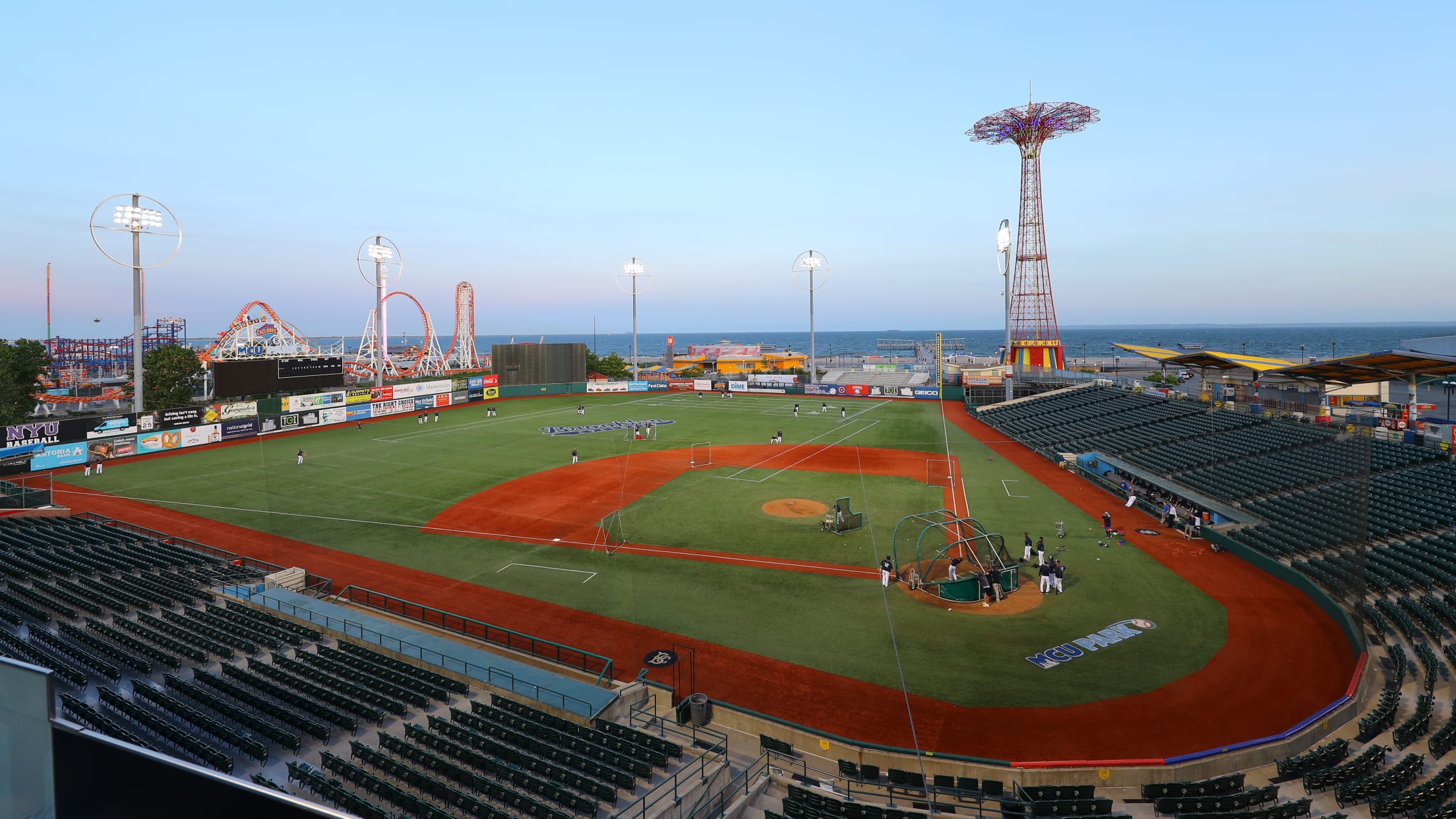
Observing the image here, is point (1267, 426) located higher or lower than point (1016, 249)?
lower

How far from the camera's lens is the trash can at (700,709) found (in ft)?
48.1

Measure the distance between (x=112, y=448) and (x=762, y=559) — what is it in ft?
142

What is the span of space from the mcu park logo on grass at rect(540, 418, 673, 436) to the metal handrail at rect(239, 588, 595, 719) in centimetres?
3237

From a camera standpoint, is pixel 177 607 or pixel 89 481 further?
pixel 89 481

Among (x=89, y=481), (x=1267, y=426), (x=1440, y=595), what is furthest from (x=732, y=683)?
(x=89, y=481)

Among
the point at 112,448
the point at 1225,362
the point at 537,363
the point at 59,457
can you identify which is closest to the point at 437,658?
the point at 1225,362

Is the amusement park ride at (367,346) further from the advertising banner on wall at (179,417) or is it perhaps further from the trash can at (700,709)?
the trash can at (700,709)

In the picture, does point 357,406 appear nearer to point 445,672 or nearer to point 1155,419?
point 445,672

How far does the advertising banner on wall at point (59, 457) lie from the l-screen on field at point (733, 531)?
201 cm

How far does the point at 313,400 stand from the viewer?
57.1 meters

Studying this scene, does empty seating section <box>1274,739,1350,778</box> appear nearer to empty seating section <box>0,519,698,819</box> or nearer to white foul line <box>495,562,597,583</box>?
empty seating section <box>0,519,698,819</box>

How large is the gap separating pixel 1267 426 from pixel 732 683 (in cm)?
3315

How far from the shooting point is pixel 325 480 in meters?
38.2

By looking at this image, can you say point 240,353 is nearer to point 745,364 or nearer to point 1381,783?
point 745,364
